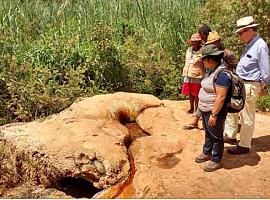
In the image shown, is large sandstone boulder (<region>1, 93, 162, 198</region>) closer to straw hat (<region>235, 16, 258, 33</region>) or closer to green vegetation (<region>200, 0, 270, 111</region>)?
straw hat (<region>235, 16, 258, 33</region>)

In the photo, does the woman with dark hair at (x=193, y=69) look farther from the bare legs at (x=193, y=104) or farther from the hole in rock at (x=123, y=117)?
the hole in rock at (x=123, y=117)

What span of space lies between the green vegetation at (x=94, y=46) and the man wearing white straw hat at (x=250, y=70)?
2732mm

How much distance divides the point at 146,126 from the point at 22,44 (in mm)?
3278

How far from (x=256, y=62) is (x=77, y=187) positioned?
2.10 m

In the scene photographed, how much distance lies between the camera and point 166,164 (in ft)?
14.5

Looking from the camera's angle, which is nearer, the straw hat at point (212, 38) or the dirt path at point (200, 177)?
the dirt path at point (200, 177)

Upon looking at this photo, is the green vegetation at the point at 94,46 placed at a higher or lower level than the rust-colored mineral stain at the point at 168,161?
higher

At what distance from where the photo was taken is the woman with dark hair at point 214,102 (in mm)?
3988

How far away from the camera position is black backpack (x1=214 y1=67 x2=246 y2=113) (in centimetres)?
402

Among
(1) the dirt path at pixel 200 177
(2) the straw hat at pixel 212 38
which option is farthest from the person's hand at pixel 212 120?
(2) the straw hat at pixel 212 38

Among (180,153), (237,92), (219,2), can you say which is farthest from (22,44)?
(237,92)

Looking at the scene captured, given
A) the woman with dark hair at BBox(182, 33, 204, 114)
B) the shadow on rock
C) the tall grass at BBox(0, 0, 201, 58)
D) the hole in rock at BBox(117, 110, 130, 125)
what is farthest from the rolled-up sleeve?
the tall grass at BBox(0, 0, 201, 58)

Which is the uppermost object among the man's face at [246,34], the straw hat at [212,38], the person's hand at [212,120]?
the man's face at [246,34]

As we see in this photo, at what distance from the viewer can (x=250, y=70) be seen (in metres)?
4.36
